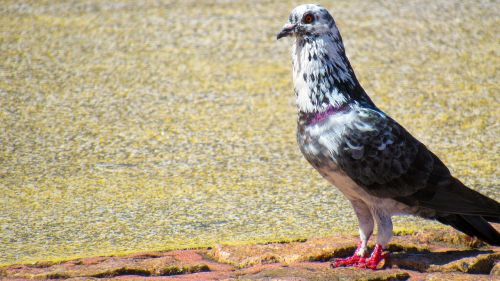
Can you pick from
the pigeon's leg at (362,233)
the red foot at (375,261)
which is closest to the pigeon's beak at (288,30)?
the pigeon's leg at (362,233)

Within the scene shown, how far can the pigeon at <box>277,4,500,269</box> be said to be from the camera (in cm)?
420

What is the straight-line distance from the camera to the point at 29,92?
7336 mm

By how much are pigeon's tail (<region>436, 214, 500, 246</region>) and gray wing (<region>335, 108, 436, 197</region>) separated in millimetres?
299

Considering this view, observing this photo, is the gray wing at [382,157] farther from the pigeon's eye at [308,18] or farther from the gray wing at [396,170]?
the pigeon's eye at [308,18]

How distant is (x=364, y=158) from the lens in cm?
421

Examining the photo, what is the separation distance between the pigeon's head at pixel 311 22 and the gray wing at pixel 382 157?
1.68 feet

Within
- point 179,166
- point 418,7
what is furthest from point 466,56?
point 179,166

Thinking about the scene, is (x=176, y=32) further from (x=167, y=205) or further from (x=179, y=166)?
(x=167, y=205)

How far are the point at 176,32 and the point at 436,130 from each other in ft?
10.7

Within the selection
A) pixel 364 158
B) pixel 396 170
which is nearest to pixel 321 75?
pixel 364 158

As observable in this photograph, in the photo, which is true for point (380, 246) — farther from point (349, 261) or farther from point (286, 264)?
point (286, 264)

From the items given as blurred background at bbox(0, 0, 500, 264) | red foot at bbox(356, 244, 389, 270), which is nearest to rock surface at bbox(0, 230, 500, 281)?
red foot at bbox(356, 244, 389, 270)

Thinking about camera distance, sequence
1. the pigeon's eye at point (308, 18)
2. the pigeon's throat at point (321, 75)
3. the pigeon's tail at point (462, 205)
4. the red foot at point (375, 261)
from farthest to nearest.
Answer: the pigeon's eye at point (308, 18), the pigeon's throat at point (321, 75), the pigeon's tail at point (462, 205), the red foot at point (375, 261)

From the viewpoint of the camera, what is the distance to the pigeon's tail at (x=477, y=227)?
4.36 m
